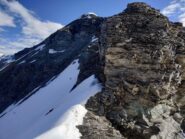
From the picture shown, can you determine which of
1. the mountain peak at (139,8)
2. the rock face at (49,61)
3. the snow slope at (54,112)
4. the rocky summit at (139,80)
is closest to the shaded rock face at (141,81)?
the rocky summit at (139,80)

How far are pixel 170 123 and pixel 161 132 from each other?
7.44 feet

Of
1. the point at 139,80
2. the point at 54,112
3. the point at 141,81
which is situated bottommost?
the point at 54,112

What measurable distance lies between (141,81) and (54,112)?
39.2 ft

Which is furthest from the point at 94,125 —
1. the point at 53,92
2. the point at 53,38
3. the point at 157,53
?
the point at 53,38

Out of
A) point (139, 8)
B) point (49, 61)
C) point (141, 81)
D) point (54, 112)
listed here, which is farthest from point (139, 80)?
point (49, 61)

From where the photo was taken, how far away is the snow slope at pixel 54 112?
30.2 meters

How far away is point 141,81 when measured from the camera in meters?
34.3

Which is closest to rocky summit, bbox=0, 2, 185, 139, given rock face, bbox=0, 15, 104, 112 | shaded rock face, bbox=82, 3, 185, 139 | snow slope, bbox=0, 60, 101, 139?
shaded rock face, bbox=82, 3, 185, 139

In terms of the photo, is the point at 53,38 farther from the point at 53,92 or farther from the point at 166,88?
the point at 166,88

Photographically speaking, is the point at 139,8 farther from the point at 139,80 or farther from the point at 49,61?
the point at 49,61

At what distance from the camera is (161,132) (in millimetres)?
32938

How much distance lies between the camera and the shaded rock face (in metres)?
33.2

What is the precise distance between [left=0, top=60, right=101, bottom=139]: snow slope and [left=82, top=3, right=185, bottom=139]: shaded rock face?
2655mm

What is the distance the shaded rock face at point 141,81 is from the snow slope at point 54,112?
2.66m
